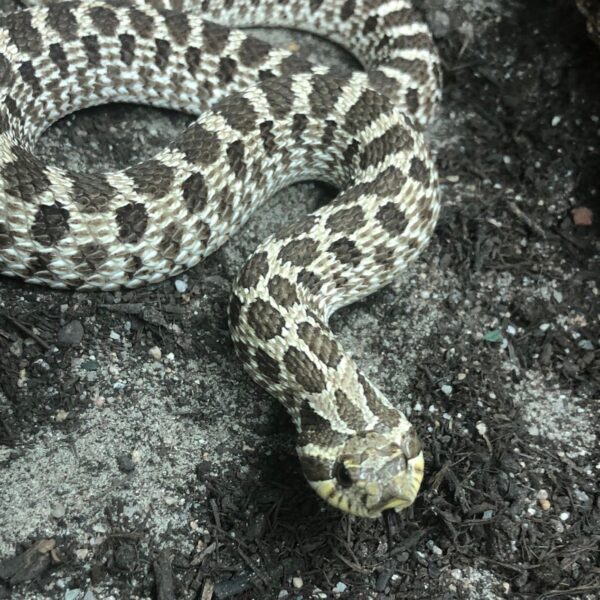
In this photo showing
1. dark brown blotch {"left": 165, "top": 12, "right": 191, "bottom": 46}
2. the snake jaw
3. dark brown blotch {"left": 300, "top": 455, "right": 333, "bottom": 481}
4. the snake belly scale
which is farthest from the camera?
dark brown blotch {"left": 165, "top": 12, "right": 191, "bottom": 46}

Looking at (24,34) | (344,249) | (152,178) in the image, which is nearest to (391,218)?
(344,249)

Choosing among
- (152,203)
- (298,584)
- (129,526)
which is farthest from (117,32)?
(298,584)

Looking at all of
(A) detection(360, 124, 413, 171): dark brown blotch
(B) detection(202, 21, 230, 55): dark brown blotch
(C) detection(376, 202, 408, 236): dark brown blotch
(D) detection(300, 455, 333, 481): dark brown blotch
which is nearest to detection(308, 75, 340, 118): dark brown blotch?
(A) detection(360, 124, 413, 171): dark brown blotch

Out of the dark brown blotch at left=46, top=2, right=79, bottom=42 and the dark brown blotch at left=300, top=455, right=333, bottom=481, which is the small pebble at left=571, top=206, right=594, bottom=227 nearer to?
the dark brown blotch at left=300, top=455, right=333, bottom=481

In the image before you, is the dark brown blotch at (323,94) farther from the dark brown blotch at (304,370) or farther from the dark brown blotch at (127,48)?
the dark brown blotch at (304,370)

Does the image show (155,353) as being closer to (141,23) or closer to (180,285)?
(180,285)
